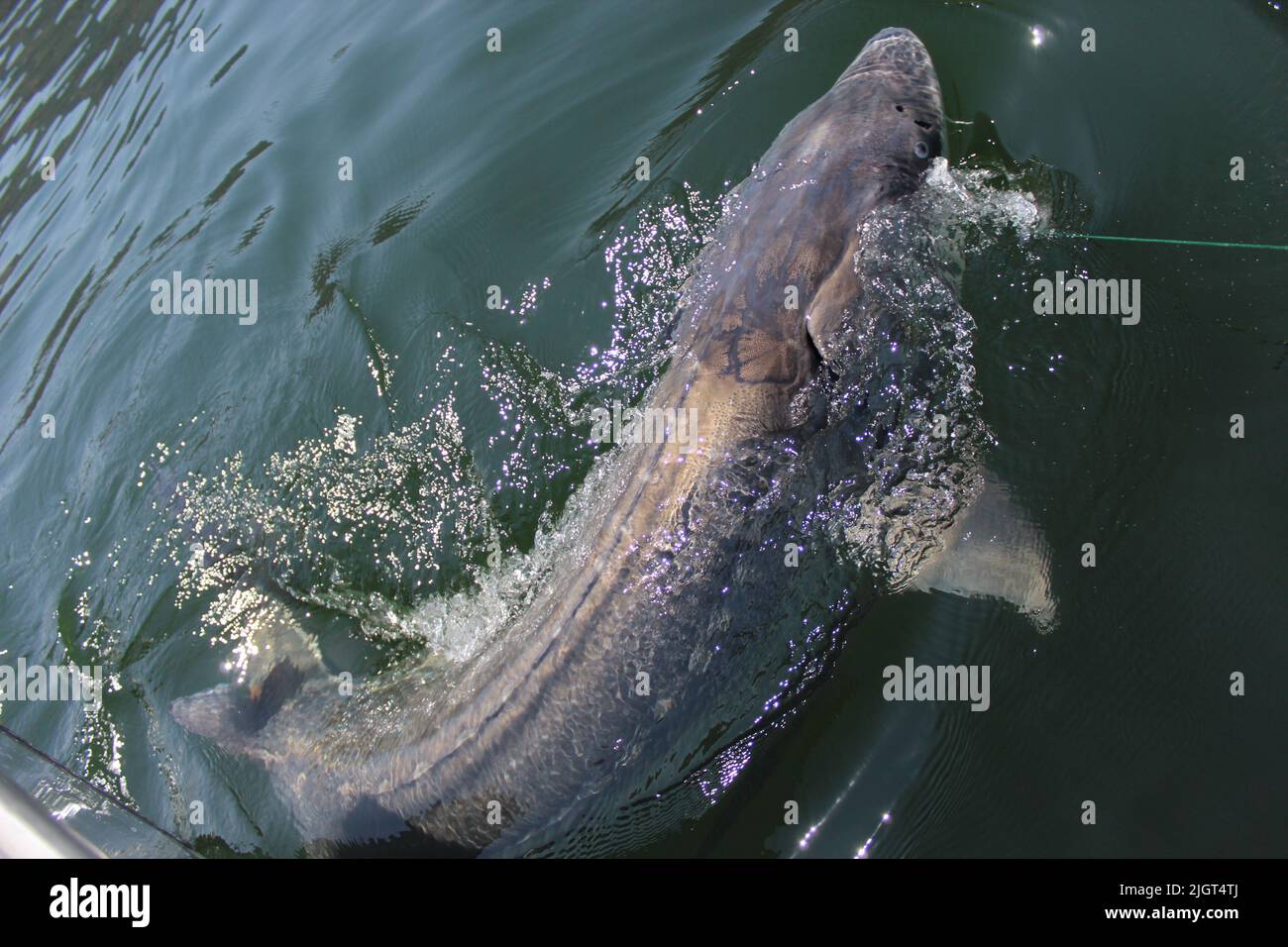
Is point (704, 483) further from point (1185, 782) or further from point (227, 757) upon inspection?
point (227, 757)

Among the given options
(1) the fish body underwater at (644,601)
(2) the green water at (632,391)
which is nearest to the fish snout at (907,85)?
(1) the fish body underwater at (644,601)

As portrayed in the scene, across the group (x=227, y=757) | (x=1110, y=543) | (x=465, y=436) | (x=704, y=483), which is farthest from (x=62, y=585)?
(x=1110, y=543)

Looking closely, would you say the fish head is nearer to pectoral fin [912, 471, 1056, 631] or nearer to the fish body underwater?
the fish body underwater

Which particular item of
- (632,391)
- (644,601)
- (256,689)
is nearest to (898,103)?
(632,391)

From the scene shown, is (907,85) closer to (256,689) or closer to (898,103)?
(898,103)

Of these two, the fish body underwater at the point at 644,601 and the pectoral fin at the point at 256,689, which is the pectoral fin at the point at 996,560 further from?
the pectoral fin at the point at 256,689

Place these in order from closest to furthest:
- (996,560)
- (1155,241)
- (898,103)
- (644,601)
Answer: (644,601) < (996,560) < (1155,241) < (898,103)
